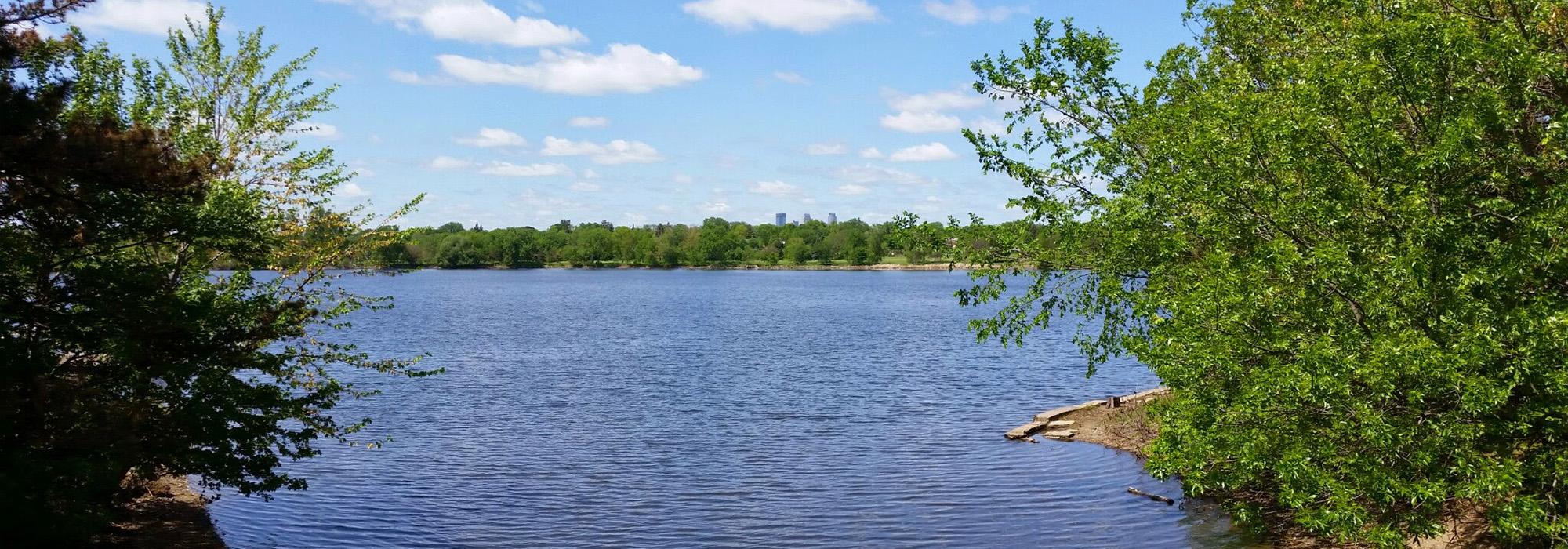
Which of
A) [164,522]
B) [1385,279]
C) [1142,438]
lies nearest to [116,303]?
[164,522]

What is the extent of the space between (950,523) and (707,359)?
33.8 m

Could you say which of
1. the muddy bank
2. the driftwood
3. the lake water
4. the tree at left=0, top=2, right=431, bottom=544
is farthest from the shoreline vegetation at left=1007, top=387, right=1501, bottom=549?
the muddy bank

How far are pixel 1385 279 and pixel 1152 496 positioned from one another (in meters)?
12.7

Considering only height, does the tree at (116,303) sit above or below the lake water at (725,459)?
above

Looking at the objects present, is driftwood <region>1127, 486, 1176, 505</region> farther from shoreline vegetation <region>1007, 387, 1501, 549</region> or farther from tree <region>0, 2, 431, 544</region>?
tree <region>0, 2, 431, 544</region>

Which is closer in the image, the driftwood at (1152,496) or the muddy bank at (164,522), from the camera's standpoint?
the muddy bank at (164,522)

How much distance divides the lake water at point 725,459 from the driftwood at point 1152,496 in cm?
26

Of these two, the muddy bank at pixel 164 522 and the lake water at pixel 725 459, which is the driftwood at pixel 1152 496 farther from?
the muddy bank at pixel 164 522

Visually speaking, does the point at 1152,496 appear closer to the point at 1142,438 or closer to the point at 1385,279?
the point at 1142,438

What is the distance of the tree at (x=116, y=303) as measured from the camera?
12.8 m

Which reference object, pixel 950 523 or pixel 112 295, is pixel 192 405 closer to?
pixel 112 295

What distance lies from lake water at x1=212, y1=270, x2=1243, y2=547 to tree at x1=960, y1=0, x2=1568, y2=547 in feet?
22.4

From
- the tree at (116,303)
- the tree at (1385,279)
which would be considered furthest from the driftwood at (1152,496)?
the tree at (116,303)

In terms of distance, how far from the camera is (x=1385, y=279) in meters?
14.0
